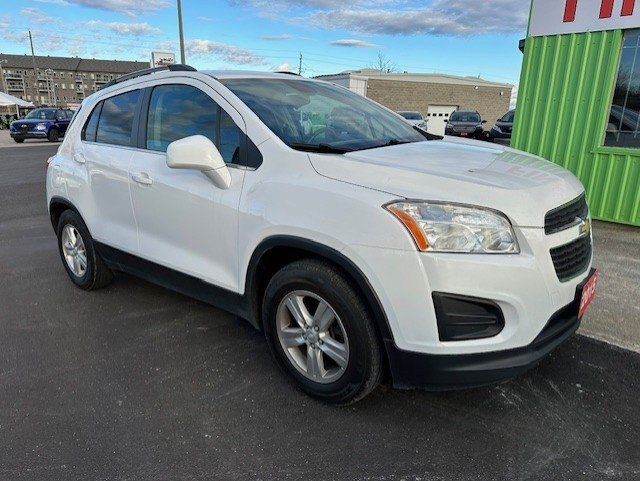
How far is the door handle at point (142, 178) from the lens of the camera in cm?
329

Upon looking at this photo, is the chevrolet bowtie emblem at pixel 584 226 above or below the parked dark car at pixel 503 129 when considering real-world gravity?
above

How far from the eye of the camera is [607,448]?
2322mm

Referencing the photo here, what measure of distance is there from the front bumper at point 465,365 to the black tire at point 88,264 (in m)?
2.93

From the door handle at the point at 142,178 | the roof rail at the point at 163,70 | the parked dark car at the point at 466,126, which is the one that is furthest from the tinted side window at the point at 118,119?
the parked dark car at the point at 466,126

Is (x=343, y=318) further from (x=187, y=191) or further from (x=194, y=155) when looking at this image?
(x=187, y=191)

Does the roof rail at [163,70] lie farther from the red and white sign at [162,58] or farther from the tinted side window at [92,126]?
the red and white sign at [162,58]

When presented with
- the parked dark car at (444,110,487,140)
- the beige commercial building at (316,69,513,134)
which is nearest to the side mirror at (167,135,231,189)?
the parked dark car at (444,110,487,140)

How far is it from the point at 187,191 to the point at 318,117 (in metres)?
0.96

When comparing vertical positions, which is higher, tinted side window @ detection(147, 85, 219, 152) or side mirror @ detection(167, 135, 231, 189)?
tinted side window @ detection(147, 85, 219, 152)

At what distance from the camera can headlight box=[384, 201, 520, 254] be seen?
2.12m

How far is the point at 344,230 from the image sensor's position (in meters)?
2.28

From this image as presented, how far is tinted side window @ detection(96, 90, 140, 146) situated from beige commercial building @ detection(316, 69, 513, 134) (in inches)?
1290

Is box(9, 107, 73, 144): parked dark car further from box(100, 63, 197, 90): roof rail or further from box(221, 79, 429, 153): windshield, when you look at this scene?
box(221, 79, 429, 153): windshield


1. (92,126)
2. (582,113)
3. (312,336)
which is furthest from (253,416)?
(582,113)
